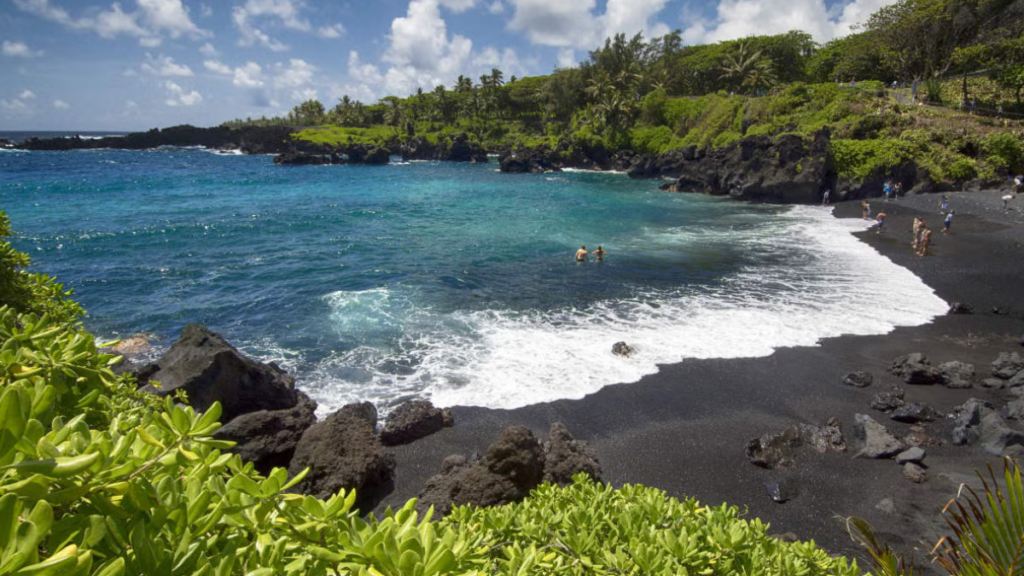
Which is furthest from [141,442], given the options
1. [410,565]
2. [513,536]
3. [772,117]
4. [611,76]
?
[611,76]

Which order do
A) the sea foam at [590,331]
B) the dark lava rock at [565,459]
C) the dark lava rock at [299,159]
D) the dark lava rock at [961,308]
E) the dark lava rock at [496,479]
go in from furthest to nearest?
1. the dark lava rock at [299,159]
2. the dark lava rock at [961,308]
3. the sea foam at [590,331]
4. the dark lava rock at [565,459]
5. the dark lava rock at [496,479]

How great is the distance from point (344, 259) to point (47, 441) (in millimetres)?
27918

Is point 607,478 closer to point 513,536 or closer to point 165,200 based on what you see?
point 513,536

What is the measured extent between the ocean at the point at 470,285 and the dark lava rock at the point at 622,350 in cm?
35

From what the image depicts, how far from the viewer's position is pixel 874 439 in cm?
1113

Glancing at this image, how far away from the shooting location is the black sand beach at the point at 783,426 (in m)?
9.54

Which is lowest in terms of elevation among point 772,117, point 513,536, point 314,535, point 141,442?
point 513,536

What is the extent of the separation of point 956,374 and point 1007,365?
1.65 meters

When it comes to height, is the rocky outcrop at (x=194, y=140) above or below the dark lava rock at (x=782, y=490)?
above

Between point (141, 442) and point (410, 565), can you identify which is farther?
point (141, 442)

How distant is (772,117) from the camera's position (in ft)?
197

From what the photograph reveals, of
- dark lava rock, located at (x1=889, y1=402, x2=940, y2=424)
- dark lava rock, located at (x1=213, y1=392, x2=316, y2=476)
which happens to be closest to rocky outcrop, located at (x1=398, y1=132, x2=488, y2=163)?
dark lava rock, located at (x1=213, y1=392, x2=316, y2=476)

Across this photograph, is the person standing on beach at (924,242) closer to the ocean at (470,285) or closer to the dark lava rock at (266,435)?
the ocean at (470,285)

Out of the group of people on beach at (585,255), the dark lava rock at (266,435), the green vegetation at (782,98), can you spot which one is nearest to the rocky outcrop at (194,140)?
the green vegetation at (782,98)
